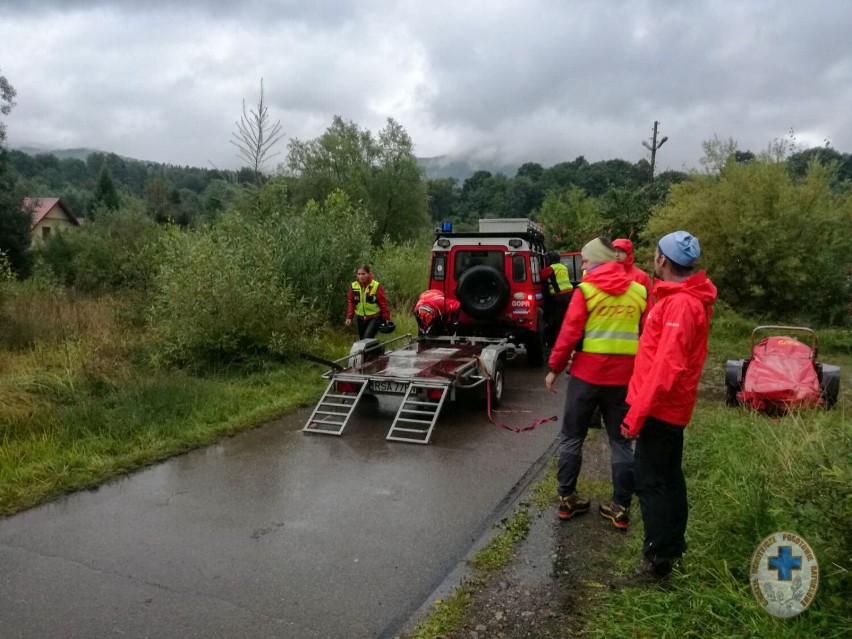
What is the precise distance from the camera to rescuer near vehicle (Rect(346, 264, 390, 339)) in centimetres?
962

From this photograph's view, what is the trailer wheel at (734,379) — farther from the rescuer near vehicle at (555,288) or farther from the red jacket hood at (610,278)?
the rescuer near vehicle at (555,288)

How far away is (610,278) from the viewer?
4.43 meters

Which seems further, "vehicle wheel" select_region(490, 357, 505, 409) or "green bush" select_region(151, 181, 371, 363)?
"green bush" select_region(151, 181, 371, 363)

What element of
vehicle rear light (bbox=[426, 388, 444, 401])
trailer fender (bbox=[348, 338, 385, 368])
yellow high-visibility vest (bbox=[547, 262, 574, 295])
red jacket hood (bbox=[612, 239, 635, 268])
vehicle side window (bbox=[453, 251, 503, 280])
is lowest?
vehicle rear light (bbox=[426, 388, 444, 401])

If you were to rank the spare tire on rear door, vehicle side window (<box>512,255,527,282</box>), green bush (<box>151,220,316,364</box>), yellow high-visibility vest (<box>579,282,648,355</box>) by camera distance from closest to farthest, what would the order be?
yellow high-visibility vest (<box>579,282,648,355</box>) → green bush (<box>151,220,316,364</box>) → the spare tire on rear door → vehicle side window (<box>512,255,527,282</box>)

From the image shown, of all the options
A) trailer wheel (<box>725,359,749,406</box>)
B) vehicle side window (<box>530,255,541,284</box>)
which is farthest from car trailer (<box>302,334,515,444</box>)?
trailer wheel (<box>725,359,749,406</box>)

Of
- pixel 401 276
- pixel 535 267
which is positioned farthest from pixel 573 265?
pixel 401 276

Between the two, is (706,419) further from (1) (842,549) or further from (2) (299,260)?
(2) (299,260)

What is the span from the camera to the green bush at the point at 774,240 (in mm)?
14461

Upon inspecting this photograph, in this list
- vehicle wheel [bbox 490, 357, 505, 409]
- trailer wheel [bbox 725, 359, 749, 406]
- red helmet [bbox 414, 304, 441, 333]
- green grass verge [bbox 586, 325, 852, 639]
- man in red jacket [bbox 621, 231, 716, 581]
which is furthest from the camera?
red helmet [bbox 414, 304, 441, 333]

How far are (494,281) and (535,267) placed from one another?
1.11 metres

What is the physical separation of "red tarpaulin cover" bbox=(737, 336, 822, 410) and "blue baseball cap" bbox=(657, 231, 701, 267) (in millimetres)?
4106

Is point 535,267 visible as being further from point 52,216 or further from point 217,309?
point 52,216

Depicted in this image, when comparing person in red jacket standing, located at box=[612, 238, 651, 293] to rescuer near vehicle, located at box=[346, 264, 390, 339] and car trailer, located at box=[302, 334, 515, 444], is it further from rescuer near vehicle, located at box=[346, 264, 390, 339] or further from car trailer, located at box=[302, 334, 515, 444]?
rescuer near vehicle, located at box=[346, 264, 390, 339]
